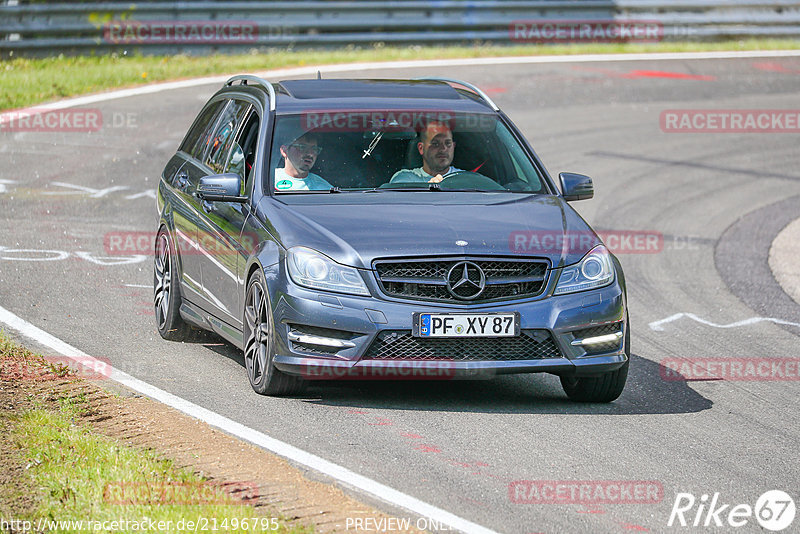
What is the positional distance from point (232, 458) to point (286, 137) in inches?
114

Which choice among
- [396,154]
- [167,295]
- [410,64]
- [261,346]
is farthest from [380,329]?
[410,64]

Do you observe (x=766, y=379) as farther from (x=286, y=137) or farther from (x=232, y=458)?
(x=232, y=458)

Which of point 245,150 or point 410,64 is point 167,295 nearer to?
point 245,150

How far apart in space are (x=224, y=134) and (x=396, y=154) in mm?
1452

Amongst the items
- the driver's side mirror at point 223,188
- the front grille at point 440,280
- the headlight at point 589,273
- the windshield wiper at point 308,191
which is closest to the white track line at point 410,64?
the driver's side mirror at point 223,188

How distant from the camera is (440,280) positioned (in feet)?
24.8

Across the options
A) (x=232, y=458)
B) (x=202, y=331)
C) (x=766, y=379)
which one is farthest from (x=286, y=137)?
(x=766, y=379)

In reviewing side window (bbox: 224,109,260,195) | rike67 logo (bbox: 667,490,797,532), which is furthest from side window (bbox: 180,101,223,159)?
rike67 logo (bbox: 667,490,797,532)

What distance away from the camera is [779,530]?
18.8ft

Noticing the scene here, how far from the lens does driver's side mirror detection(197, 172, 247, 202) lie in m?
8.50

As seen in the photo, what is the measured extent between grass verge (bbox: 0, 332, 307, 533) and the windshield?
2441mm

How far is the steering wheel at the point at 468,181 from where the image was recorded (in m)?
8.90

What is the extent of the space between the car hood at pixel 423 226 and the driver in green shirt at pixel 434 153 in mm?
348

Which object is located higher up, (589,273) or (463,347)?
(589,273)
